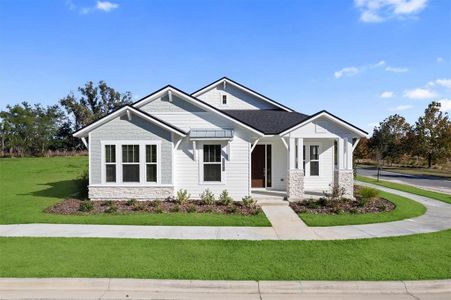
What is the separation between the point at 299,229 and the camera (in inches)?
395

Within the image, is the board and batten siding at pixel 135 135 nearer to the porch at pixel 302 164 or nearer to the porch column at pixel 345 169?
the porch at pixel 302 164

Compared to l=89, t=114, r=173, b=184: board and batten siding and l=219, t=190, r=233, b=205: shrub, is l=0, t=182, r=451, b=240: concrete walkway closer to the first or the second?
l=219, t=190, r=233, b=205: shrub

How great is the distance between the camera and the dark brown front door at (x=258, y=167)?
17062mm

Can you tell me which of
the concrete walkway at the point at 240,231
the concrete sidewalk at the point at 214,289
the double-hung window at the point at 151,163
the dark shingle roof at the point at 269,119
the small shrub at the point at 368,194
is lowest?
the concrete sidewalk at the point at 214,289

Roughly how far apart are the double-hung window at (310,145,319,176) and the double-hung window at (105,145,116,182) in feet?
32.4

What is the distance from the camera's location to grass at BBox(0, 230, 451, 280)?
6262mm

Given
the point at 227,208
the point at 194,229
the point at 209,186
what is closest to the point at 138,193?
the point at 209,186

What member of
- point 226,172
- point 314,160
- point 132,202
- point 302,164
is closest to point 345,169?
point 302,164

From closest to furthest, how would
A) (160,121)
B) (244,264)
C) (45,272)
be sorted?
(45,272)
(244,264)
(160,121)

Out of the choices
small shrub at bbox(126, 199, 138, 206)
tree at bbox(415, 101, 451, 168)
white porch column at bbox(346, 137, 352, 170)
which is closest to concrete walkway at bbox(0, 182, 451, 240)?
small shrub at bbox(126, 199, 138, 206)

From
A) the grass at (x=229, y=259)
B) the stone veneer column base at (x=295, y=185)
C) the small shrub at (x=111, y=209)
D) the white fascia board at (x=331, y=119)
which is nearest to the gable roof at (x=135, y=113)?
the small shrub at (x=111, y=209)

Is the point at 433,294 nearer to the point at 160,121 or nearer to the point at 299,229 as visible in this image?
the point at 299,229

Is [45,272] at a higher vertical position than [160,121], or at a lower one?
lower

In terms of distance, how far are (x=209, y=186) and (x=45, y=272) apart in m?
9.11
